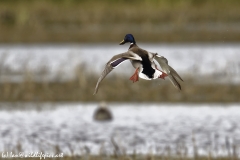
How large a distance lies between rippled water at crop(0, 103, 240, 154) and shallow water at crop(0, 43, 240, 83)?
358 cm

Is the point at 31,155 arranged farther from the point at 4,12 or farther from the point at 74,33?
the point at 4,12

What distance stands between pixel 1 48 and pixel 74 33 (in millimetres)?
3138

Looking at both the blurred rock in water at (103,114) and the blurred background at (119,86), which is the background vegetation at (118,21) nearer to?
the blurred background at (119,86)

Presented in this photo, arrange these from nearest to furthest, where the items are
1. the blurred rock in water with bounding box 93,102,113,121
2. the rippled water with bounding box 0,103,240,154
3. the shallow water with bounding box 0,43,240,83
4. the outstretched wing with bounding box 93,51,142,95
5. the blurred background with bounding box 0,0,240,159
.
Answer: the outstretched wing with bounding box 93,51,142,95
the rippled water with bounding box 0,103,240,154
the blurred background with bounding box 0,0,240,159
the blurred rock in water with bounding box 93,102,113,121
the shallow water with bounding box 0,43,240,83

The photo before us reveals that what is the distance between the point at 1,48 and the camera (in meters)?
24.6

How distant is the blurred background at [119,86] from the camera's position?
1096 centimetres

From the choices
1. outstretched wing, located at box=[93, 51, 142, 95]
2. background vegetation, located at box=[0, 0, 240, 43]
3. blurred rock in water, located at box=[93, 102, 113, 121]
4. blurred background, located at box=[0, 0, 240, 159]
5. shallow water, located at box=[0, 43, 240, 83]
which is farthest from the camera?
background vegetation, located at box=[0, 0, 240, 43]

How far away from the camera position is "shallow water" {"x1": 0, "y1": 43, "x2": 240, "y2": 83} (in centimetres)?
1933

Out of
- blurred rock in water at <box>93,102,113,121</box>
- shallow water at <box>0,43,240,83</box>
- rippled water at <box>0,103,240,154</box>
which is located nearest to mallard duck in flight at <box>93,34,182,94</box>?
rippled water at <box>0,103,240,154</box>

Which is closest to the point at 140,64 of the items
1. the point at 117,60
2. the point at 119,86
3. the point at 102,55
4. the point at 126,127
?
the point at 117,60

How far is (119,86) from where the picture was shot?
1533cm

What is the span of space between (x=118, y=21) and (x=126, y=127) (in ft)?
53.1

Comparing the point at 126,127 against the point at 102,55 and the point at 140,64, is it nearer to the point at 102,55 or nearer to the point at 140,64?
the point at 140,64

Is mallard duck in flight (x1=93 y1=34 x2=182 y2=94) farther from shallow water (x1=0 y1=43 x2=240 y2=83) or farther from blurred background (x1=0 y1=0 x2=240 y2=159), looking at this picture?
shallow water (x1=0 y1=43 x2=240 y2=83)
